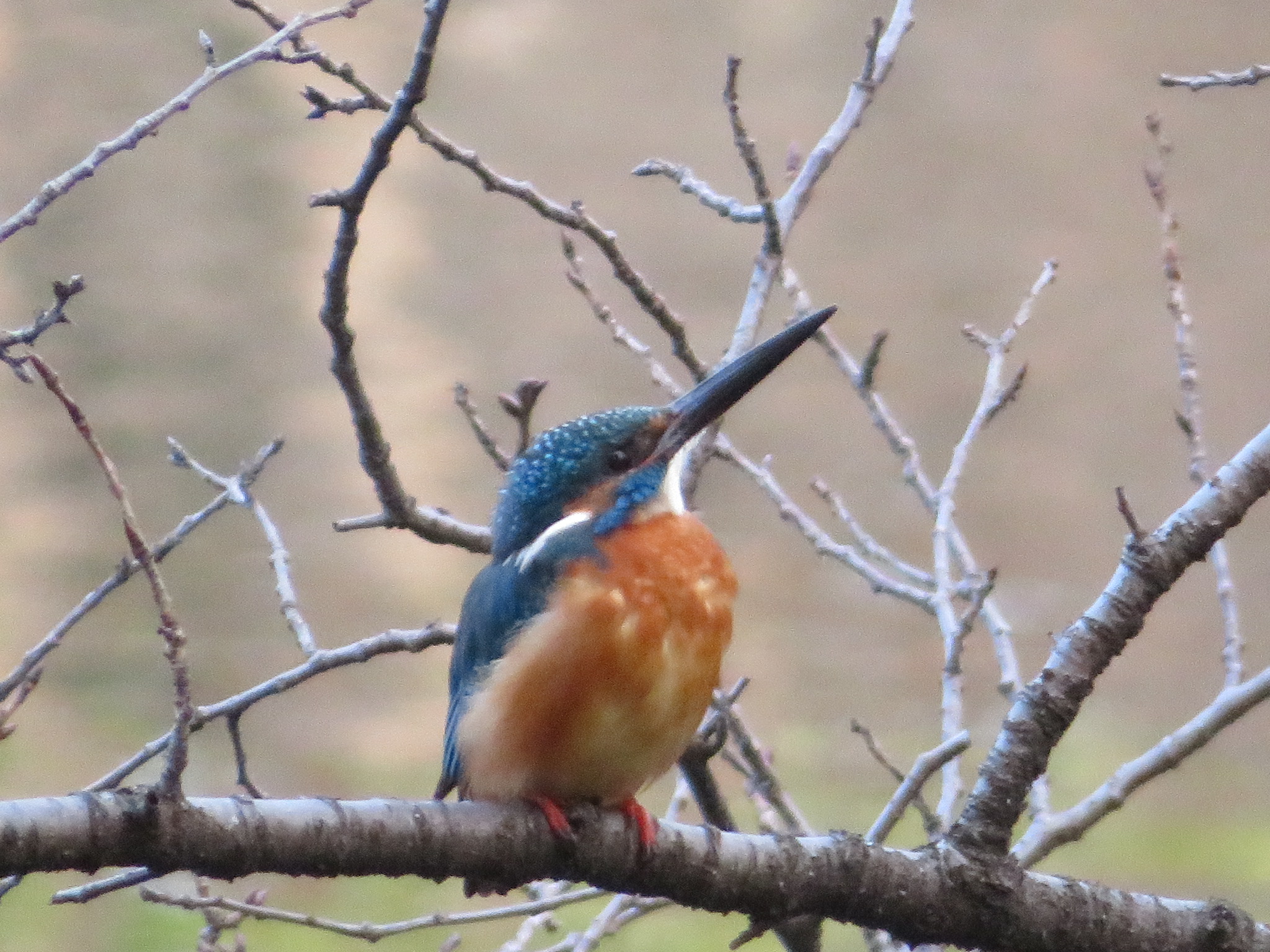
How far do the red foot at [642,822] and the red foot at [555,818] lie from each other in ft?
0.22

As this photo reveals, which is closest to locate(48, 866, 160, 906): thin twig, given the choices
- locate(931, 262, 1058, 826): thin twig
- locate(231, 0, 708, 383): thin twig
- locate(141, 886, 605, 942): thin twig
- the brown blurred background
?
locate(141, 886, 605, 942): thin twig

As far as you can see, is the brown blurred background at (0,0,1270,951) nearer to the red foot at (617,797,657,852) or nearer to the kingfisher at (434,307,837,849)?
the kingfisher at (434,307,837,849)

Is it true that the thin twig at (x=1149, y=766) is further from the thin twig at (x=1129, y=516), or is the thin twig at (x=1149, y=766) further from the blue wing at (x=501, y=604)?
the blue wing at (x=501, y=604)

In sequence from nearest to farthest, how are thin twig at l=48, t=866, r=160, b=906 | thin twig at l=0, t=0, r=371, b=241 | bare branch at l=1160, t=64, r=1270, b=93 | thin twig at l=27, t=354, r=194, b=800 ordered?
thin twig at l=27, t=354, r=194, b=800
thin twig at l=48, t=866, r=160, b=906
thin twig at l=0, t=0, r=371, b=241
bare branch at l=1160, t=64, r=1270, b=93

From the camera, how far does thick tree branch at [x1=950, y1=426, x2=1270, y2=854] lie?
156cm

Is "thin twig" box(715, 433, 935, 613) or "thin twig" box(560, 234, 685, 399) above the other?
"thin twig" box(560, 234, 685, 399)

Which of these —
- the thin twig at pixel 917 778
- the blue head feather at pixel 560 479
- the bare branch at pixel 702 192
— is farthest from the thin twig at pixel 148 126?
the thin twig at pixel 917 778

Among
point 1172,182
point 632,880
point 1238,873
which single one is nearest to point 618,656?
A: point 632,880

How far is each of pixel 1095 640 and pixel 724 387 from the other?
1.92 ft

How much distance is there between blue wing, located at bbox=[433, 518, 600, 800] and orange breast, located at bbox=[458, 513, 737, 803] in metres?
0.02

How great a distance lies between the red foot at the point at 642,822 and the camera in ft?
5.10

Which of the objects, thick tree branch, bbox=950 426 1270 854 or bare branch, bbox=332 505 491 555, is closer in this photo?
thick tree branch, bbox=950 426 1270 854

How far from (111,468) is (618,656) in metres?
0.70

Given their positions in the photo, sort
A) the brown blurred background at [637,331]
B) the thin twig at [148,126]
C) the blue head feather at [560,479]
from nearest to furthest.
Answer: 1. the thin twig at [148,126]
2. the blue head feather at [560,479]
3. the brown blurred background at [637,331]
